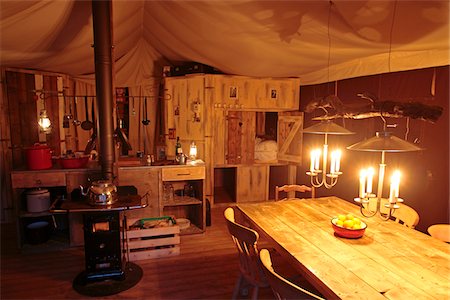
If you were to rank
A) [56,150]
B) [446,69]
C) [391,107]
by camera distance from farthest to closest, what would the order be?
1. [56,150]
2. [446,69]
3. [391,107]

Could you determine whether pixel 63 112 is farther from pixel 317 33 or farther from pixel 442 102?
pixel 442 102

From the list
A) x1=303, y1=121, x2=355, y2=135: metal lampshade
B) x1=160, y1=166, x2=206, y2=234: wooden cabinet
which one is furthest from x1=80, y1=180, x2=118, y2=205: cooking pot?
x1=303, y1=121, x2=355, y2=135: metal lampshade

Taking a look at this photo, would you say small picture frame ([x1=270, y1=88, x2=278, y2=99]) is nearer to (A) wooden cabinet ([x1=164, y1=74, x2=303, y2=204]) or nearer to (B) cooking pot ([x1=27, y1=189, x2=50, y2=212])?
(A) wooden cabinet ([x1=164, y1=74, x2=303, y2=204])

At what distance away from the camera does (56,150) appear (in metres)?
4.45

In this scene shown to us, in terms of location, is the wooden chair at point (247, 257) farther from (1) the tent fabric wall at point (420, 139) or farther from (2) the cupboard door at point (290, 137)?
(2) the cupboard door at point (290, 137)

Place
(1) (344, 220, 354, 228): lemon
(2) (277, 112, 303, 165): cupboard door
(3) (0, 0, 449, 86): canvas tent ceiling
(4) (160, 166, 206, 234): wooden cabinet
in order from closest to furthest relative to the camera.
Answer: (1) (344, 220, 354, 228): lemon < (3) (0, 0, 449, 86): canvas tent ceiling < (4) (160, 166, 206, 234): wooden cabinet < (2) (277, 112, 303, 165): cupboard door

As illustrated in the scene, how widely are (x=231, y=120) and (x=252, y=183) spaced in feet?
3.72

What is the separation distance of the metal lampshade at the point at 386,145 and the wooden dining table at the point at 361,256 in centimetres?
64

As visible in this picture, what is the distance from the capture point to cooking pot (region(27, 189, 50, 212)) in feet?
10.5

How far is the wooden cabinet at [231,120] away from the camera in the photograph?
4.74m

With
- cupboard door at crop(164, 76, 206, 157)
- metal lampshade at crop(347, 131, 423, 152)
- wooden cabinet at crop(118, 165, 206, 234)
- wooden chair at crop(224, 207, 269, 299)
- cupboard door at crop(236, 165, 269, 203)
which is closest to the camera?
metal lampshade at crop(347, 131, 423, 152)

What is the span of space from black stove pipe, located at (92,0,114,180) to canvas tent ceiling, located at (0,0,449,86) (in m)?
0.19

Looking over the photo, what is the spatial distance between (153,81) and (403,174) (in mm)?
4555

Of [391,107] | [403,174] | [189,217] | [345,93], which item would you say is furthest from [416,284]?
[345,93]
